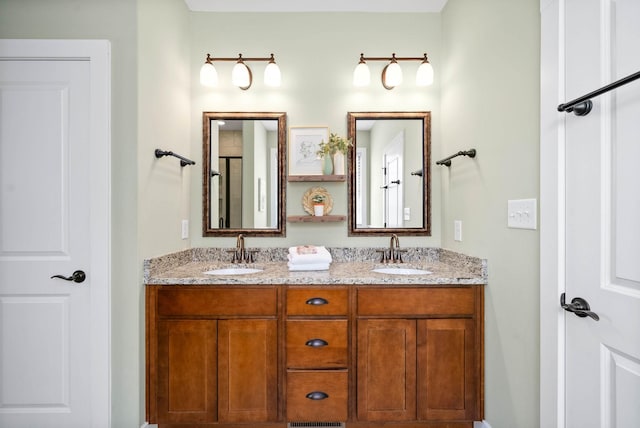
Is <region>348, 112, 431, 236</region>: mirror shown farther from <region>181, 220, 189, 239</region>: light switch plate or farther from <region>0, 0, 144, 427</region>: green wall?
<region>0, 0, 144, 427</region>: green wall

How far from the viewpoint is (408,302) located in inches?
70.7

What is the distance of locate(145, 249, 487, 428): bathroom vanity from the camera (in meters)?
1.77

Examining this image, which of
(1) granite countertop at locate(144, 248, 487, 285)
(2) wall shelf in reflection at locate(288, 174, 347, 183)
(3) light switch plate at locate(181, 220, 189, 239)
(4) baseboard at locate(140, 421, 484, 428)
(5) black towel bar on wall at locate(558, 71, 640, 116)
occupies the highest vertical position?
(5) black towel bar on wall at locate(558, 71, 640, 116)

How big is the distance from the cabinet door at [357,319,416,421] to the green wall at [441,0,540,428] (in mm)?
401

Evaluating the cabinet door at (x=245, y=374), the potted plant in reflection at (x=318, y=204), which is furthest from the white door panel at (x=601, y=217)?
the potted plant in reflection at (x=318, y=204)

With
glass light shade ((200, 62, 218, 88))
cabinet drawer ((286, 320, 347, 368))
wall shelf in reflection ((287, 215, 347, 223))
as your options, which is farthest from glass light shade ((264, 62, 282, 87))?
cabinet drawer ((286, 320, 347, 368))

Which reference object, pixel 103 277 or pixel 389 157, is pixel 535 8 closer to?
pixel 389 157

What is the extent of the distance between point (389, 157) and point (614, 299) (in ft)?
5.04

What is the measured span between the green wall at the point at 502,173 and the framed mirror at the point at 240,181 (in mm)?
1187

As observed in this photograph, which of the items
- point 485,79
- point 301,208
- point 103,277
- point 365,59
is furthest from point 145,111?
point 485,79

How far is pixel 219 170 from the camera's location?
239cm

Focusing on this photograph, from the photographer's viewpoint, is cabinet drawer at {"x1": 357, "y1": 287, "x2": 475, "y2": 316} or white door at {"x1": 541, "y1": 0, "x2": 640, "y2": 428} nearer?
white door at {"x1": 541, "y1": 0, "x2": 640, "y2": 428}

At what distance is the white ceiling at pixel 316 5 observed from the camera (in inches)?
90.0

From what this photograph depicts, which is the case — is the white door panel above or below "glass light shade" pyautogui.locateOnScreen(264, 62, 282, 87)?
below
